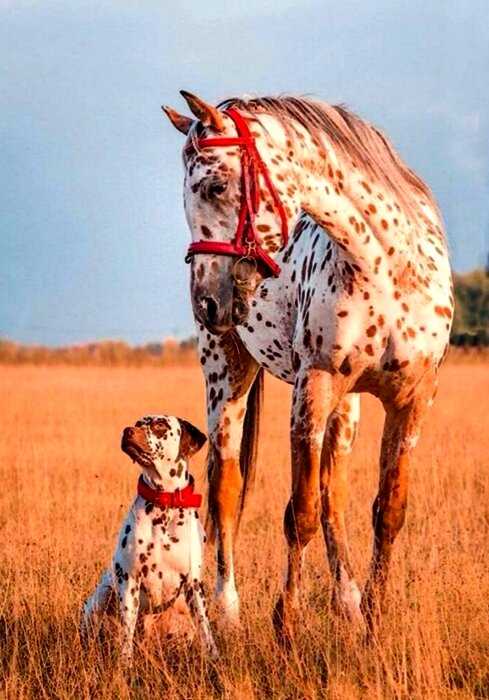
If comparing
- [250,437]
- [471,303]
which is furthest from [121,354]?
[250,437]

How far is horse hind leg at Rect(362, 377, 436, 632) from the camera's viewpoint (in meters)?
6.21

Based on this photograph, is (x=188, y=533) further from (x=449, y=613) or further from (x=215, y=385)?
(x=215, y=385)

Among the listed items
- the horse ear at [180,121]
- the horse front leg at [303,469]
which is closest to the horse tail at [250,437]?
the horse front leg at [303,469]

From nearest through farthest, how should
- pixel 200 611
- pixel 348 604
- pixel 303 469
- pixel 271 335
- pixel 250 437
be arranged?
pixel 200 611
pixel 303 469
pixel 348 604
pixel 271 335
pixel 250 437

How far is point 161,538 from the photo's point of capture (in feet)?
18.6

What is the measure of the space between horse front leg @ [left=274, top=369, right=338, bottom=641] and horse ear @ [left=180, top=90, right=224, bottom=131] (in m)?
1.21

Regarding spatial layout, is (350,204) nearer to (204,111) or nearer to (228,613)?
(204,111)

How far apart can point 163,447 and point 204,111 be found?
137cm

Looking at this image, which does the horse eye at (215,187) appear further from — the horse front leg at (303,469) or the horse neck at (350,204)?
the horse front leg at (303,469)

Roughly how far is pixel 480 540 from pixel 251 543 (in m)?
1.51

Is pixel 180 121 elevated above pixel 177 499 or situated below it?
above

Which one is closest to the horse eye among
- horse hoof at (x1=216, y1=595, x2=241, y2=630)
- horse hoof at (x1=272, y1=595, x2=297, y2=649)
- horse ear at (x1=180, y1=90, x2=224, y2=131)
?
horse ear at (x1=180, y1=90, x2=224, y2=131)

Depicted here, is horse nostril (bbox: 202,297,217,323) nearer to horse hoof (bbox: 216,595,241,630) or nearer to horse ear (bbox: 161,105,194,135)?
horse ear (bbox: 161,105,194,135)

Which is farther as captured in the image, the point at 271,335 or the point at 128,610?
the point at 271,335
